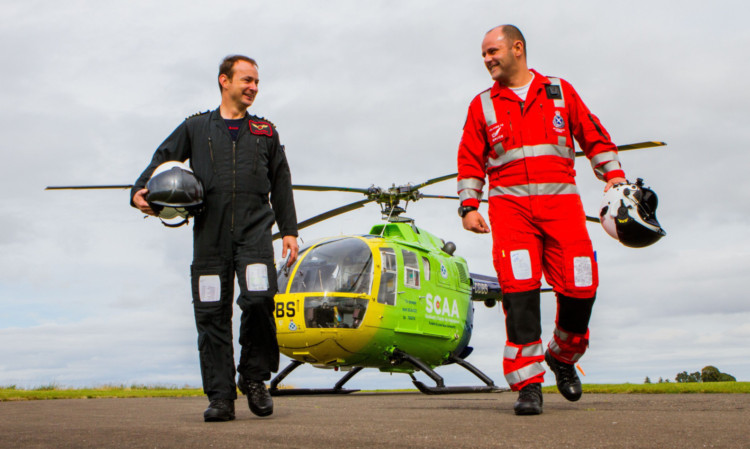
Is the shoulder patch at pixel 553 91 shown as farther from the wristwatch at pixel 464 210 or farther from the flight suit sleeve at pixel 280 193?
the flight suit sleeve at pixel 280 193

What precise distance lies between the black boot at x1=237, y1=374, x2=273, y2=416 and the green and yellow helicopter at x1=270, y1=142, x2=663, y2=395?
16.0 ft

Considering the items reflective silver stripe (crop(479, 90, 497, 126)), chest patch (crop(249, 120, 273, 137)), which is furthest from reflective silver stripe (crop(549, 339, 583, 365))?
chest patch (crop(249, 120, 273, 137))

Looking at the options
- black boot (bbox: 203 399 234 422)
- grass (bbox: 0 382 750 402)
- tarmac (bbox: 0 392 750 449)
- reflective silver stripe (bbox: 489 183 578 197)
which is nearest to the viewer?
tarmac (bbox: 0 392 750 449)

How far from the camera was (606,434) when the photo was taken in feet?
9.76

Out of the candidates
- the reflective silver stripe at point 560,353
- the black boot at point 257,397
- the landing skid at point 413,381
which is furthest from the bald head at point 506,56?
the landing skid at point 413,381

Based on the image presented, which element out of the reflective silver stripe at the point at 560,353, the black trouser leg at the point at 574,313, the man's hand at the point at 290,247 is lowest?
the reflective silver stripe at the point at 560,353

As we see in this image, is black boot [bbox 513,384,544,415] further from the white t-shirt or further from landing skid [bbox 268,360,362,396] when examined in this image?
landing skid [bbox 268,360,362,396]

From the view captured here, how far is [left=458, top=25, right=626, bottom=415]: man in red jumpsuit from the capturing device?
447 centimetres

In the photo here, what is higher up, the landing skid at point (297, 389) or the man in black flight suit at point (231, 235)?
the man in black flight suit at point (231, 235)

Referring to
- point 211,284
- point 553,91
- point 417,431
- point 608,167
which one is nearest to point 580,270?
point 608,167

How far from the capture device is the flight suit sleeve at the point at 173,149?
4.51 m

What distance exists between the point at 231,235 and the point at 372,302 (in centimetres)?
531

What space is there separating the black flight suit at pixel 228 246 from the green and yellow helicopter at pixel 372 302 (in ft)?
15.9

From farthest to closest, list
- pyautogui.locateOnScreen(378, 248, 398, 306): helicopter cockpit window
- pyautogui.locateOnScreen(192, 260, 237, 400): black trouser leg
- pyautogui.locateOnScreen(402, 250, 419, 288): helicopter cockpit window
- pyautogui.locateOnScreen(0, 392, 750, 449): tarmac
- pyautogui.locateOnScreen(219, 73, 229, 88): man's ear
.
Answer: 1. pyautogui.locateOnScreen(402, 250, 419, 288): helicopter cockpit window
2. pyautogui.locateOnScreen(378, 248, 398, 306): helicopter cockpit window
3. pyautogui.locateOnScreen(219, 73, 229, 88): man's ear
4. pyautogui.locateOnScreen(192, 260, 237, 400): black trouser leg
5. pyautogui.locateOnScreen(0, 392, 750, 449): tarmac
